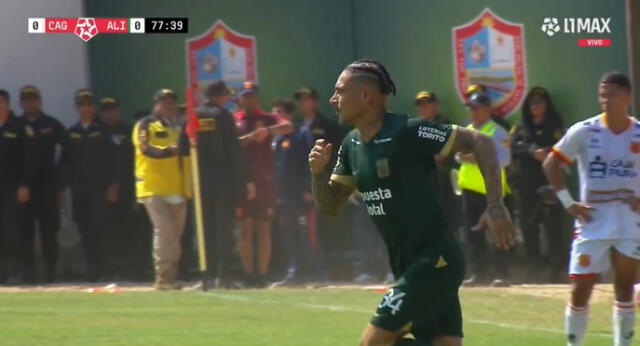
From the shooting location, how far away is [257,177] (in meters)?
17.5

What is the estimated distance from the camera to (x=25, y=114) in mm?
17984

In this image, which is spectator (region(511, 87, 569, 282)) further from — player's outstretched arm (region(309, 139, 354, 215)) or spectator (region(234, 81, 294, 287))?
player's outstretched arm (region(309, 139, 354, 215))

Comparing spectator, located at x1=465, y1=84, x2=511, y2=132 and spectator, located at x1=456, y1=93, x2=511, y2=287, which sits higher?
spectator, located at x1=465, y1=84, x2=511, y2=132

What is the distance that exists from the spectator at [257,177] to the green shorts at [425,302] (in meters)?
9.69

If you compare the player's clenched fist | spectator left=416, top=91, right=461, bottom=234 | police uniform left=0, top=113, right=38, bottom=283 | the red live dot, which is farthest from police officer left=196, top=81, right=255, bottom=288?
the player's clenched fist

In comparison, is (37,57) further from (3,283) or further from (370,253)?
(370,253)

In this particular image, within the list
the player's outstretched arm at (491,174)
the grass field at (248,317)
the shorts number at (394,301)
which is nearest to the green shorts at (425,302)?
the shorts number at (394,301)

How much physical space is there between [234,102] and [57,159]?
2.26 m

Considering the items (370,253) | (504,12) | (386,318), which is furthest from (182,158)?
(386,318)

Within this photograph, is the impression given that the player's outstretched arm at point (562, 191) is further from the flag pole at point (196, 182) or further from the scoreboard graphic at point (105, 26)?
the scoreboard graphic at point (105, 26)

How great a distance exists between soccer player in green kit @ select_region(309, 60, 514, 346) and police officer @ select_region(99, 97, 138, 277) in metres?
10.8

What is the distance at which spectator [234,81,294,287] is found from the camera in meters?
A: 17.0

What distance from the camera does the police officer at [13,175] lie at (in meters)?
17.9

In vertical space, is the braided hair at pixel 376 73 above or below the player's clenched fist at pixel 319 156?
above
